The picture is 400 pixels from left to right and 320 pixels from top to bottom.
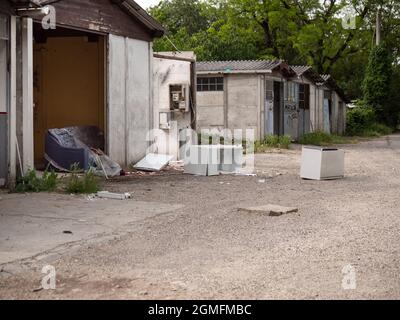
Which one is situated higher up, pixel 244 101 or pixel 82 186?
pixel 244 101

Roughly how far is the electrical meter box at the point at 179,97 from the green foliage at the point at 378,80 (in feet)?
93.7

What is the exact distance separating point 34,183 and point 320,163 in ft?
18.2

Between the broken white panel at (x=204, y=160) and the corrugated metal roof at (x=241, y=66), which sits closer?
the broken white panel at (x=204, y=160)

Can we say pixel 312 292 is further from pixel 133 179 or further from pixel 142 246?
pixel 133 179

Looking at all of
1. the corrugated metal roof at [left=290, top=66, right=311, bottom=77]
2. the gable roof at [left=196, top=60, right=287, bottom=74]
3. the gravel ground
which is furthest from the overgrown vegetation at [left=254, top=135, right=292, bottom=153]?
the gravel ground

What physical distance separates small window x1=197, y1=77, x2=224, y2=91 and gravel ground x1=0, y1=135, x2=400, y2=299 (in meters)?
14.7

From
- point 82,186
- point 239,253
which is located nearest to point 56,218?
point 82,186

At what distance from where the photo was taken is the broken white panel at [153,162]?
611 inches

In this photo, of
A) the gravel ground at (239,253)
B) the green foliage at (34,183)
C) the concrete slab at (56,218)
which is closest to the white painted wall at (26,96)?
the green foliage at (34,183)

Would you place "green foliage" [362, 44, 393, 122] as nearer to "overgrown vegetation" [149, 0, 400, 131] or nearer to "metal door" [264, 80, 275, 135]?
"overgrown vegetation" [149, 0, 400, 131]

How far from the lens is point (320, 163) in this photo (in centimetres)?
1376

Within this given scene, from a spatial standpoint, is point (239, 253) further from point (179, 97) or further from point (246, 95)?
point (246, 95)

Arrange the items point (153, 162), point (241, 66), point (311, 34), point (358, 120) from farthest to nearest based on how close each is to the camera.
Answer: point (311, 34) → point (358, 120) → point (241, 66) → point (153, 162)

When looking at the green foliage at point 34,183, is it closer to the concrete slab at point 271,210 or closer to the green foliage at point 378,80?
the concrete slab at point 271,210
